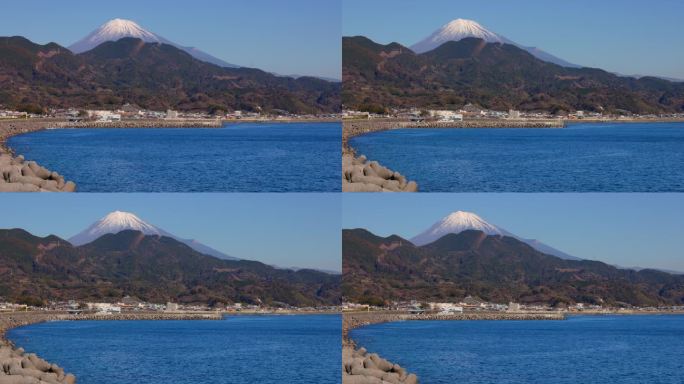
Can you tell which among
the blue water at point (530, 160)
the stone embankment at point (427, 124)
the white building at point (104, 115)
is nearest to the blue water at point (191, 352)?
the blue water at point (530, 160)

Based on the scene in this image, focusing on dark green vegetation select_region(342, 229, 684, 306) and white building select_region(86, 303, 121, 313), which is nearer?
dark green vegetation select_region(342, 229, 684, 306)

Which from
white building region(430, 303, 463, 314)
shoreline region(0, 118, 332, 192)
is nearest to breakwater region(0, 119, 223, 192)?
shoreline region(0, 118, 332, 192)

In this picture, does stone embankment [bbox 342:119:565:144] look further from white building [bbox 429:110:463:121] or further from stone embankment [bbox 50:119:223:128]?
stone embankment [bbox 50:119:223:128]

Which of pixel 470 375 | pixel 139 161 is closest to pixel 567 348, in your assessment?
pixel 470 375

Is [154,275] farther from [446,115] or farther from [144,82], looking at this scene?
[446,115]

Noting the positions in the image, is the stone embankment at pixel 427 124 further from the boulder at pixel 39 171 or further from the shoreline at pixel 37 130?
the boulder at pixel 39 171

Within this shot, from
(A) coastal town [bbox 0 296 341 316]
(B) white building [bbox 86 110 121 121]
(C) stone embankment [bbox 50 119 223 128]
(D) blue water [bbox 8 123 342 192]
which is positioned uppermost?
(B) white building [bbox 86 110 121 121]

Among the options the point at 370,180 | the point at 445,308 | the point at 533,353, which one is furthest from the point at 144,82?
the point at 370,180
